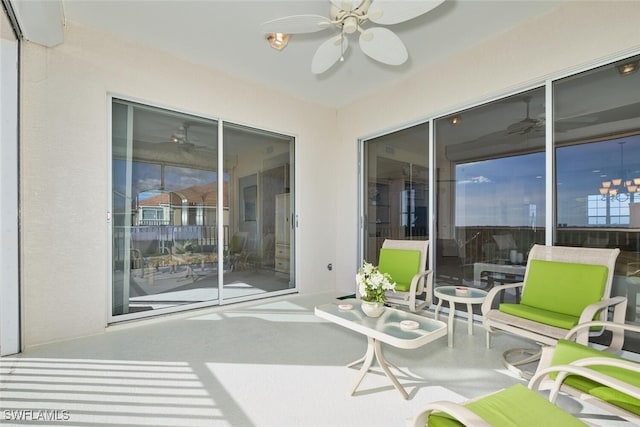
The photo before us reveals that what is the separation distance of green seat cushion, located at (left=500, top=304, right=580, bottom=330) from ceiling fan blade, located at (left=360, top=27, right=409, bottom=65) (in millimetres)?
2267

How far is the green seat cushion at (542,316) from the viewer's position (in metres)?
2.20

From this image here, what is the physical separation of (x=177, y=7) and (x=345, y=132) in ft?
9.82

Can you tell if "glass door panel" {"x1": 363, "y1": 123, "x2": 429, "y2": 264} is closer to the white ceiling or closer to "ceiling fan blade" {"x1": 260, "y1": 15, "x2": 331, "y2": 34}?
the white ceiling

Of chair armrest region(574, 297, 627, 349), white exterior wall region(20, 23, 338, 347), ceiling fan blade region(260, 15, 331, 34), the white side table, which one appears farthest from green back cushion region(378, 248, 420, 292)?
white exterior wall region(20, 23, 338, 347)

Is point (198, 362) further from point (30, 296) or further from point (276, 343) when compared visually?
point (30, 296)

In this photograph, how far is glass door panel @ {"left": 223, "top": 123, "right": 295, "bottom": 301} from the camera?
169 inches

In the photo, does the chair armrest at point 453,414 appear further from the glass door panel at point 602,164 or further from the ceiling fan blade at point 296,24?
the glass door panel at point 602,164

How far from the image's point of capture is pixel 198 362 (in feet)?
8.44

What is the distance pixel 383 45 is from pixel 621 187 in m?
2.34

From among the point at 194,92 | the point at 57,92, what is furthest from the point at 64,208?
the point at 194,92

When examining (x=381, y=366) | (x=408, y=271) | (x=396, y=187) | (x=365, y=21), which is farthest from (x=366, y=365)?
(x=396, y=187)

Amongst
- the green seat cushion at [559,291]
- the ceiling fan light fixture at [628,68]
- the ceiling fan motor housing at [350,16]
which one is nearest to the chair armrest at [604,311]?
the green seat cushion at [559,291]

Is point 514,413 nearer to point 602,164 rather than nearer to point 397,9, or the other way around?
point 397,9

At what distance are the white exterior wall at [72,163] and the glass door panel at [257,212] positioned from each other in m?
1.00
